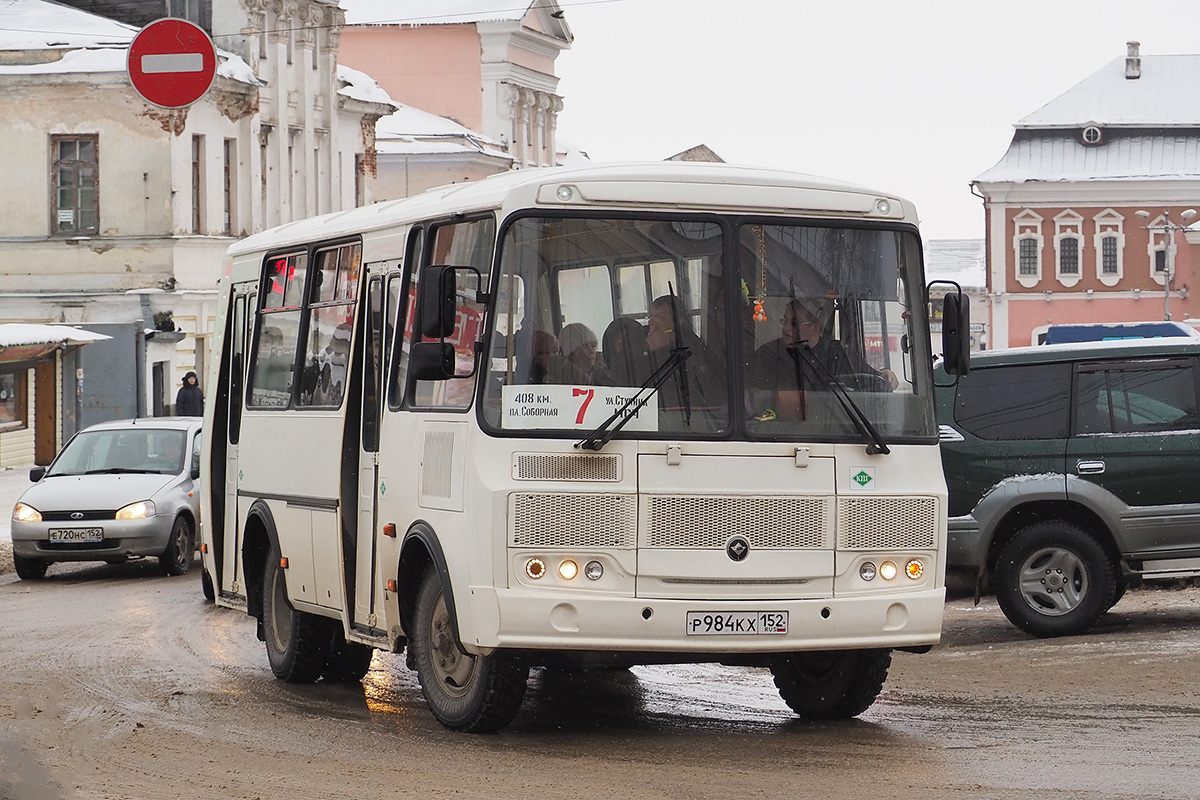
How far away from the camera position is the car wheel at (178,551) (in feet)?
71.1

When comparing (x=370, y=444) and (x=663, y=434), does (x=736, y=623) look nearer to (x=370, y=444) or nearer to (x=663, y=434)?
(x=663, y=434)

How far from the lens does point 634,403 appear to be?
9984 millimetres

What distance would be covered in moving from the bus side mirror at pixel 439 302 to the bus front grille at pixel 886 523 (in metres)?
2.08

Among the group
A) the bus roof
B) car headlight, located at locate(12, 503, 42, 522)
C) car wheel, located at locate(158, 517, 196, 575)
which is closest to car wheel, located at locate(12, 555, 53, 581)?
car headlight, located at locate(12, 503, 42, 522)

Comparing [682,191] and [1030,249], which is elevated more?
[1030,249]

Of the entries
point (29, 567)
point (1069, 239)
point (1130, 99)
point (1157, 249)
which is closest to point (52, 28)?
point (29, 567)

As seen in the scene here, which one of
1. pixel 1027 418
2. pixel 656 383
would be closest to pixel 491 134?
pixel 1027 418

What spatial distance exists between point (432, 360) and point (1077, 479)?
20.5ft

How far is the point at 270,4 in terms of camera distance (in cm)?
5069

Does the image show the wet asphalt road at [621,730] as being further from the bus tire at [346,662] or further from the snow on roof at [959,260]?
the snow on roof at [959,260]

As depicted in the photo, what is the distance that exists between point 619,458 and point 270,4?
4269 centimetres

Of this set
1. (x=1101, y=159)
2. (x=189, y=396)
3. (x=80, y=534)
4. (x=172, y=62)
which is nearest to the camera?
(x=80, y=534)

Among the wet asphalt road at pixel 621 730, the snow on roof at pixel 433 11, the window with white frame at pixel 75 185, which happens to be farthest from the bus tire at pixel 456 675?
the snow on roof at pixel 433 11

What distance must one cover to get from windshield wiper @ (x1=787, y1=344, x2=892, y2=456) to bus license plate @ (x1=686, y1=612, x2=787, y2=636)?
3.12ft
